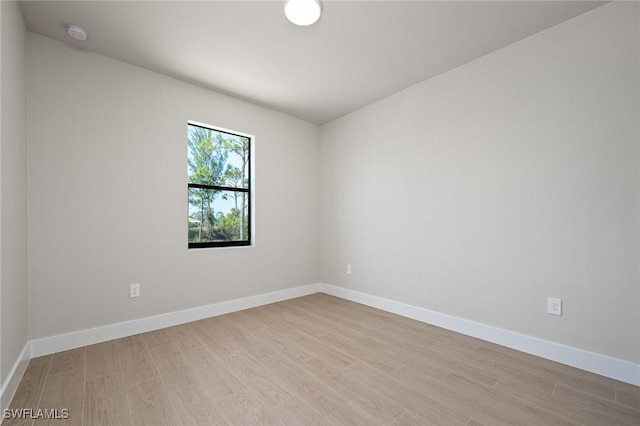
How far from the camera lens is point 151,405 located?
159 centimetres

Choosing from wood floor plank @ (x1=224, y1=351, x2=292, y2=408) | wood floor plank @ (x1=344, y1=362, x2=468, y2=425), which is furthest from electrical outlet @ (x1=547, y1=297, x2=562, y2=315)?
wood floor plank @ (x1=224, y1=351, x2=292, y2=408)

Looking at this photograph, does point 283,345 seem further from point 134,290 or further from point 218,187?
point 218,187

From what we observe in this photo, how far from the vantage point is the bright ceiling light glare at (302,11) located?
1.90 meters

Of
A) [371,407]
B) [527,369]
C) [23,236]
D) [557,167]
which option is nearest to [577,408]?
[527,369]

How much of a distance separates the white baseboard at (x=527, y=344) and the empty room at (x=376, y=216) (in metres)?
0.01

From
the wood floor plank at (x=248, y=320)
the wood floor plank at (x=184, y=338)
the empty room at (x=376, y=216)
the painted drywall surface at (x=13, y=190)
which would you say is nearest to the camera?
the painted drywall surface at (x=13, y=190)

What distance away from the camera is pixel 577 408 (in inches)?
62.5

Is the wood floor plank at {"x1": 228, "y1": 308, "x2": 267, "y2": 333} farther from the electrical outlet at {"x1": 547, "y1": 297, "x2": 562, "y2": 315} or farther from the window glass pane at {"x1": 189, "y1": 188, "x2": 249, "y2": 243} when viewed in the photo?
the electrical outlet at {"x1": 547, "y1": 297, "x2": 562, "y2": 315}

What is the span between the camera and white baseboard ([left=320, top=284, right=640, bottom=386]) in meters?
1.86

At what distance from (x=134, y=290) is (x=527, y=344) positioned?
3.38 meters

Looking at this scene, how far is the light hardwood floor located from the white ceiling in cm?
249

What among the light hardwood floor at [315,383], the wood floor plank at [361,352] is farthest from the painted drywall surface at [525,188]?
the wood floor plank at [361,352]

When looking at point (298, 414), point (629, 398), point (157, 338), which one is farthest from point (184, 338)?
point (629, 398)

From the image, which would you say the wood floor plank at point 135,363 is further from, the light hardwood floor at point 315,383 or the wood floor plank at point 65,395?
the wood floor plank at point 65,395
